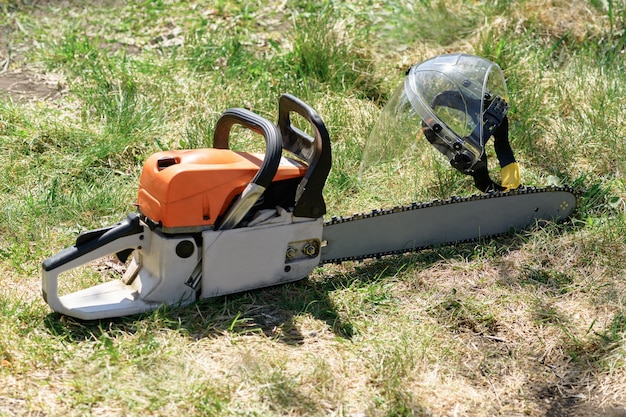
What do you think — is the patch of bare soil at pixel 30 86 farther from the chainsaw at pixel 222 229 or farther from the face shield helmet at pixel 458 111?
the face shield helmet at pixel 458 111

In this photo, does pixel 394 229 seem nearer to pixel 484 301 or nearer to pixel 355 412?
pixel 484 301

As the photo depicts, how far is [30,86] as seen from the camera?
18.3 ft

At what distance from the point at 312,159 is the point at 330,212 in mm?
1016

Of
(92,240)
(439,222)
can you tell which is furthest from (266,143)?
(439,222)

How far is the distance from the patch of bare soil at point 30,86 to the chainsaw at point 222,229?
222 cm

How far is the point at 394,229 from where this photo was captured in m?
3.78

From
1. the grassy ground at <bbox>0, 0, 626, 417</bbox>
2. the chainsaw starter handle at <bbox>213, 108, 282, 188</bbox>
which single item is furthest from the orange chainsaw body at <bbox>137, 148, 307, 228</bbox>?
the grassy ground at <bbox>0, 0, 626, 417</bbox>

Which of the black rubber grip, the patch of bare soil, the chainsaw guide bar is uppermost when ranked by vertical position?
the black rubber grip

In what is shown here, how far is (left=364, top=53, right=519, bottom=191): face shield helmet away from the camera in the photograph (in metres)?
3.84

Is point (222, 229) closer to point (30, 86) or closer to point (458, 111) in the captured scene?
point (458, 111)

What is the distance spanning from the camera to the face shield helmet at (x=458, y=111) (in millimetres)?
3844

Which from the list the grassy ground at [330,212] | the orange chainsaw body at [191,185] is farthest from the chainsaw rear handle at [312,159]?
the grassy ground at [330,212]

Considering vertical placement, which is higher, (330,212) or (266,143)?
(266,143)

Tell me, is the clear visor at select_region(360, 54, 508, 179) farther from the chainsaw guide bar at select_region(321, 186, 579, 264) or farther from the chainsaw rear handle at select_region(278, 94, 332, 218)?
the chainsaw rear handle at select_region(278, 94, 332, 218)
